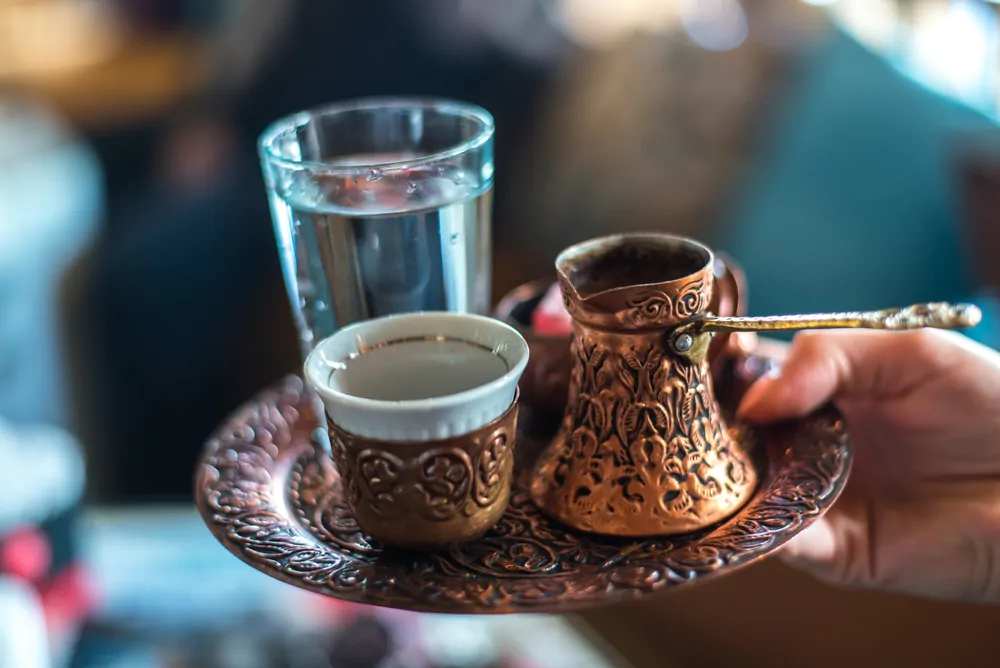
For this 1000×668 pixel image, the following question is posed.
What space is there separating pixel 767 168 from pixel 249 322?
0.96 meters

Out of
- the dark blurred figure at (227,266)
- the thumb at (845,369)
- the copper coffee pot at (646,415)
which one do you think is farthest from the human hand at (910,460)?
the dark blurred figure at (227,266)

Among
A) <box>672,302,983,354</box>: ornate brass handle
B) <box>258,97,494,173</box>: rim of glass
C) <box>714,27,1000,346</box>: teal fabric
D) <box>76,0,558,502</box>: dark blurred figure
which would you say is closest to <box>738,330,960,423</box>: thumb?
<box>672,302,983,354</box>: ornate brass handle

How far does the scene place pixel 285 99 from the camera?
1.76 m

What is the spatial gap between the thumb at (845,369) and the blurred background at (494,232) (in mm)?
331

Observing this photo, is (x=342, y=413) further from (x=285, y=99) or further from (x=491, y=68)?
(x=285, y=99)

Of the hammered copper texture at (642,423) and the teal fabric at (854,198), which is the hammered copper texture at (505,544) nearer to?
the hammered copper texture at (642,423)

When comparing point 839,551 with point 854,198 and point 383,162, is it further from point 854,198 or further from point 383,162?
point 854,198

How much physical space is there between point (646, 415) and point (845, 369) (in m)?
0.23

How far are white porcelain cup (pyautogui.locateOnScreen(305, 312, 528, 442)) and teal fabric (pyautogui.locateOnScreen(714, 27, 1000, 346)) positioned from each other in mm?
730

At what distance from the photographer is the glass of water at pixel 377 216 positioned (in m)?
0.59

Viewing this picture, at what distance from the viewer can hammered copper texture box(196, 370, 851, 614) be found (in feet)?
1.53

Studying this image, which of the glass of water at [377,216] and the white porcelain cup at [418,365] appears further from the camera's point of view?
the glass of water at [377,216]

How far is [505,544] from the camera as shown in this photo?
52cm

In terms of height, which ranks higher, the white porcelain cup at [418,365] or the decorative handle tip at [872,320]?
the decorative handle tip at [872,320]
